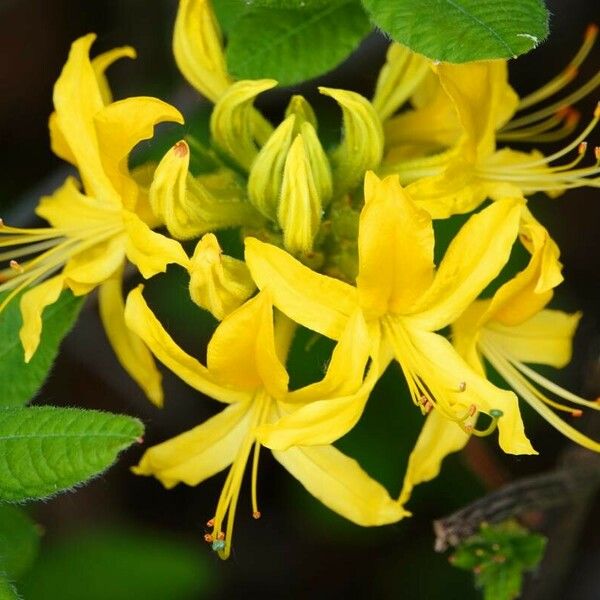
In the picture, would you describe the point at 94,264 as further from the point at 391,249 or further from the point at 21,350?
the point at 391,249

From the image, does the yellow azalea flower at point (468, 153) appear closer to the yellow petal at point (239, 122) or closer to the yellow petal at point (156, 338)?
the yellow petal at point (239, 122)

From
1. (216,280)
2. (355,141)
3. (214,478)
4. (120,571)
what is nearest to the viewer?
(216,280)

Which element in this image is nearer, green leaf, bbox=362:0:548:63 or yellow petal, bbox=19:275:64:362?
green leaf, bbox=362:0:548:63

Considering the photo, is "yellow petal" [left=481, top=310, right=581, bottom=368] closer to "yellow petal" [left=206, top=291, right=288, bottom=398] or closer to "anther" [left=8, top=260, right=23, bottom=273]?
"yellow petal" [left=206, top=291, right=288, bottom=398]

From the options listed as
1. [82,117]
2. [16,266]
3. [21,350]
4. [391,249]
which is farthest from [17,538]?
[391,249]

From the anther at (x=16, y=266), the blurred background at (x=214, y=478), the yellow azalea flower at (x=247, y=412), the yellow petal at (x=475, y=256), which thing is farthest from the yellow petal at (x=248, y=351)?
the blurred background at (x=214, y=478)

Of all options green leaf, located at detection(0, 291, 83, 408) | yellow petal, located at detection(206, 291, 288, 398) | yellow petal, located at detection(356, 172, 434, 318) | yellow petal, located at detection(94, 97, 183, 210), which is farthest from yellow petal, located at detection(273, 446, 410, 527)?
yellow petal, located at detection(94, 97, 183, 210)

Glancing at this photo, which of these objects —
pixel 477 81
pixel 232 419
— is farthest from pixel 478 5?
pixel 232 419
